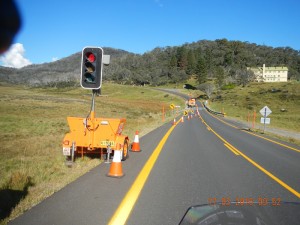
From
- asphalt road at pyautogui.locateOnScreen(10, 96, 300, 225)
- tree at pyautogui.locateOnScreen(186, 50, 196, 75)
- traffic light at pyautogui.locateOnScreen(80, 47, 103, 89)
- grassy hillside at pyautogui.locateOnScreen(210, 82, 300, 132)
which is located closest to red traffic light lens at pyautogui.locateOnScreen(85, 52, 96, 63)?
traffic light at pyautogui.locateOnScreen(80, 47, 103, 89)

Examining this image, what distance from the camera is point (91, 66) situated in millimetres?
9875

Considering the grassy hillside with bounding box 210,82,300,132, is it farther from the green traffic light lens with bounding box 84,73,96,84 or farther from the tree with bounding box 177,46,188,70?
the tree with bounding box 177,46,188,70

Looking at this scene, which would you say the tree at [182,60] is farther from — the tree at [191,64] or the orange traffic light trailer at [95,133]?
the orange traffic light trailer at [95,133]

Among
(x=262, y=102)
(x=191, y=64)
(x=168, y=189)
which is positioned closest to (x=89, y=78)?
(x=168, y=189)

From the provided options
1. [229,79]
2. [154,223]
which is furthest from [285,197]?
[229,79]

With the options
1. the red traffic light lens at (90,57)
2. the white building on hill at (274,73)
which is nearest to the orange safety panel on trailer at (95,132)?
the red traffic light lens at (90,57)

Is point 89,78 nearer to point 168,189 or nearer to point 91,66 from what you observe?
point 91,66

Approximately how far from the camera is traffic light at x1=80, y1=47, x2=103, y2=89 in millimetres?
9805

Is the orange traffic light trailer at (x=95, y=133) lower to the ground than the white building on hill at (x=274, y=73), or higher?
lower

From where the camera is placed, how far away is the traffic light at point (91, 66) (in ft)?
32.2

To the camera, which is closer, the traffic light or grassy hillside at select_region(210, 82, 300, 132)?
the traffic light

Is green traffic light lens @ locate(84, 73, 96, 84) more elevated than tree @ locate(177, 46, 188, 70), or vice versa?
tree @ locate(177, 46, 188, 70)

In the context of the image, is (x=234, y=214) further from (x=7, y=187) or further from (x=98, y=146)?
(x=98, y=146)

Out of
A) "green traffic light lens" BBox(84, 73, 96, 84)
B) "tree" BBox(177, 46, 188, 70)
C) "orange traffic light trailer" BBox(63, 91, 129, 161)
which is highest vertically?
"tree" BBox(177, 46, 188, 70)
